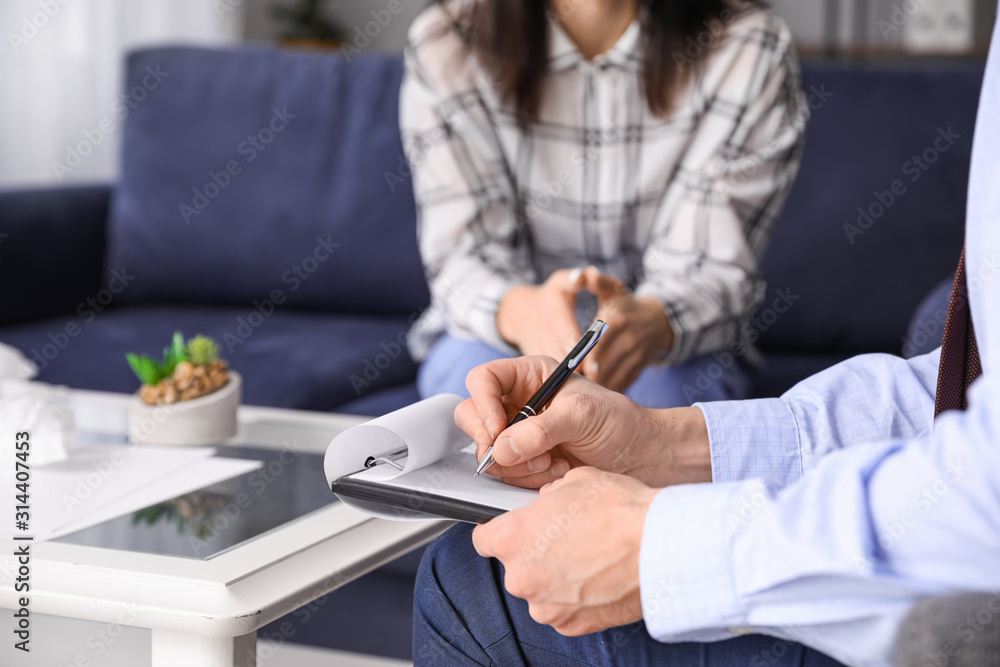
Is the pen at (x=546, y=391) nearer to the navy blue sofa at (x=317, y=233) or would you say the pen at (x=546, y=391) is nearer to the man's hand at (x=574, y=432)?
the man's hand at (x=574, y=432)

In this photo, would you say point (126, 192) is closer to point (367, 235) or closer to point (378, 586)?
point (367, 235)

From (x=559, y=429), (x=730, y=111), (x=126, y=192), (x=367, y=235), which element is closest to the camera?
(x=559, y=429)

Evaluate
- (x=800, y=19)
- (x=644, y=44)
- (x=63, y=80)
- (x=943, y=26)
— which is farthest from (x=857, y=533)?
(x=800, y=19)

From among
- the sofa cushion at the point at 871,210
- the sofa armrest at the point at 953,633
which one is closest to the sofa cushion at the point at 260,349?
the sofa cushion at the point at 871,210

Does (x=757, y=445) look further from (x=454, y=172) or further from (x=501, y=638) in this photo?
(x=454, y=172)

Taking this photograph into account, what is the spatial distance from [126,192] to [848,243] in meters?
1.33

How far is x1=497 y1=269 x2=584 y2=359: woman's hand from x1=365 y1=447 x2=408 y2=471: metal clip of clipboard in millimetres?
277

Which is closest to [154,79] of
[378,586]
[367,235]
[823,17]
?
[367,235]

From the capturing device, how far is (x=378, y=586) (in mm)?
1328

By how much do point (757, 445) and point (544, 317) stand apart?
36cm

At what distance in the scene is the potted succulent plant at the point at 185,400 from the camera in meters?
0.98

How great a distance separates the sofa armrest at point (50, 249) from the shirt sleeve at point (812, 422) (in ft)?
4.83

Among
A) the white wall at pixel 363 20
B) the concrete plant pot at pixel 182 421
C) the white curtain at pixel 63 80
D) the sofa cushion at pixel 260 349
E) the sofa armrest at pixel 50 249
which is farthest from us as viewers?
the white wall at pixel 363 20

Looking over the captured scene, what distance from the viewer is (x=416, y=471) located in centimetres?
68
